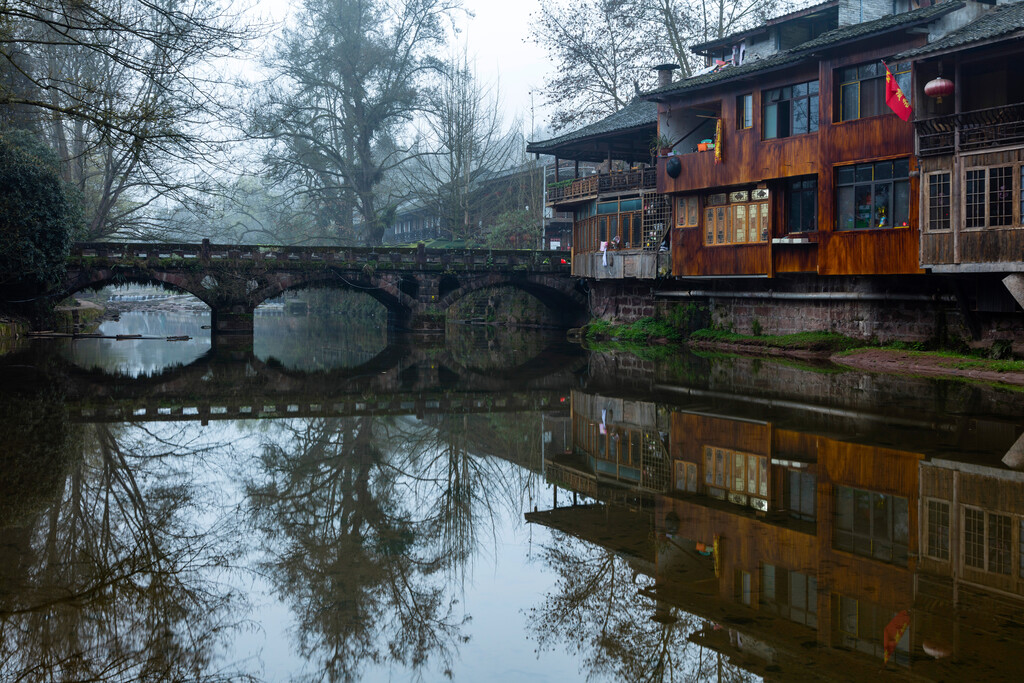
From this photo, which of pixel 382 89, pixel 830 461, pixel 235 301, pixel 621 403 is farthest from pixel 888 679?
pixel 382 89

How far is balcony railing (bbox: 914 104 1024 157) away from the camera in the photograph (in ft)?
61.3

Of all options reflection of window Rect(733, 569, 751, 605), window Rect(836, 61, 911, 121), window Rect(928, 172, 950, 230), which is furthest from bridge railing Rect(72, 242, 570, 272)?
reflection of window Rect(733, 569, 751, 605)

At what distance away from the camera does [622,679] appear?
16.1 ft

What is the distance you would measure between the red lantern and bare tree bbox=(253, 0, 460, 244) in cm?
3209

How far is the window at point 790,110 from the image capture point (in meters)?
24.7

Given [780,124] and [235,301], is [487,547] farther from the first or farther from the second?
[235,301]

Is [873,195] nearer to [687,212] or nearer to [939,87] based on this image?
[939,87]

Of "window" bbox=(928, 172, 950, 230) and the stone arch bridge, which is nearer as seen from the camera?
"window" bbox=(928, 172, 950, 230)

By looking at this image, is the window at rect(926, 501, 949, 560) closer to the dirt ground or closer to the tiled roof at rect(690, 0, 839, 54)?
the dirt ground

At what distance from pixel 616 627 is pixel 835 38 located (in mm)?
21116

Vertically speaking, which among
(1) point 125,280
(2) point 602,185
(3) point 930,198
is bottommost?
(1) point 125,280

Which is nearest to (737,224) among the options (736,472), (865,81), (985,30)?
(865,81)

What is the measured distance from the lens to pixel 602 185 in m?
33.8

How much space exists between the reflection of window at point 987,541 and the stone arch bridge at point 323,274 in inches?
1286
